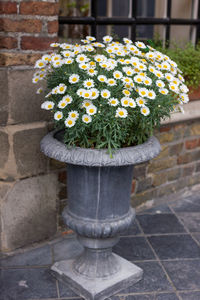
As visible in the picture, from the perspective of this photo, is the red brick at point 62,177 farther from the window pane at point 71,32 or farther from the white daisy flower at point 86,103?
the window pane at point 71,32

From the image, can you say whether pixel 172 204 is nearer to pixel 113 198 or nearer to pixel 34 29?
pixel 113 198

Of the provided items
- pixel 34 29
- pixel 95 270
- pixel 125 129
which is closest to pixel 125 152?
pixel 125 129

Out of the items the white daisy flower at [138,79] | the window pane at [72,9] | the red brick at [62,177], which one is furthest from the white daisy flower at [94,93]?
the window pane at [72,9]

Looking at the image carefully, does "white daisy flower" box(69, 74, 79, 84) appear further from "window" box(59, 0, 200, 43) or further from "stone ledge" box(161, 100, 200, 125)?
"stone ledge" box(161, 100, 200, 125)

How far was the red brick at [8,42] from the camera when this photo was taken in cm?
230

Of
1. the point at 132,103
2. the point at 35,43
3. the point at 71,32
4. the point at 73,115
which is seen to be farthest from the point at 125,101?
the point at 71,32

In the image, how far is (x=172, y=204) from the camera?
137 inches

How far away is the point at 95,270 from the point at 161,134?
1333 millimetres

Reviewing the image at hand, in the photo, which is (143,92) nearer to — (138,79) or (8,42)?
(138,79)

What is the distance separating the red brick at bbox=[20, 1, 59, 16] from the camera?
2291 mm

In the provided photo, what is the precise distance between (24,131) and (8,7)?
722 millimetres

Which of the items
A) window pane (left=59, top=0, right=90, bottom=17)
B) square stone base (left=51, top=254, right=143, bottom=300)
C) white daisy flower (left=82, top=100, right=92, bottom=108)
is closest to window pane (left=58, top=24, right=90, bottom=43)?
window pane (left=59, top=0, right=90, bottom=17)

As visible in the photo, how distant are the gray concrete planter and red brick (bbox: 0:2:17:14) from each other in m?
0.72

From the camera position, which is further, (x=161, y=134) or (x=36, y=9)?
(x=161, y=134)
